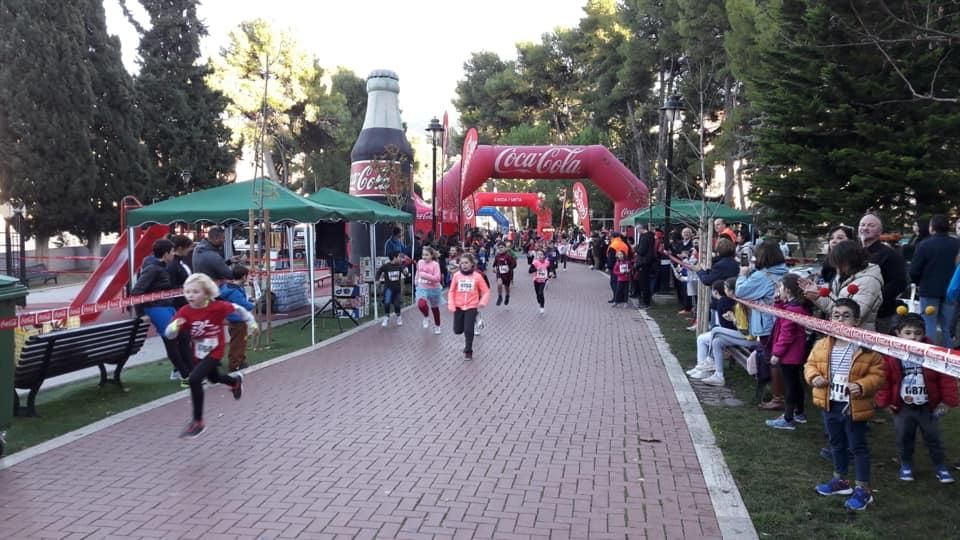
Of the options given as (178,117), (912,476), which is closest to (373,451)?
(912,476)

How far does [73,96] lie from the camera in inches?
1134

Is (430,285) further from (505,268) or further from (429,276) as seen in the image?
(505,268)

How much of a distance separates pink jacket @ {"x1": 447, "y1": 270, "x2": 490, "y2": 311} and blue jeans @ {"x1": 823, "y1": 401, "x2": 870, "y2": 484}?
18.9 feet

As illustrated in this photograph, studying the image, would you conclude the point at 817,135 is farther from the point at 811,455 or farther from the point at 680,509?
the point at 680,509

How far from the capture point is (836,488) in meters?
4.70

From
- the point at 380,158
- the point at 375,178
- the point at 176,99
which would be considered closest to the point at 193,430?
the point at 375,178

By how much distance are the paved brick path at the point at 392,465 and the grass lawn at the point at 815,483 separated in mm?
363

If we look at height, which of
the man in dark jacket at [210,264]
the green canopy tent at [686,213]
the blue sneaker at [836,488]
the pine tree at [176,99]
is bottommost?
the blue sneaker at [836,488]

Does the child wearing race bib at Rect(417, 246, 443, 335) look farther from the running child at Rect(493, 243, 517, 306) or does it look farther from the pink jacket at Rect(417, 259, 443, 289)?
the running child at Rect(493, 243, 517, 306)

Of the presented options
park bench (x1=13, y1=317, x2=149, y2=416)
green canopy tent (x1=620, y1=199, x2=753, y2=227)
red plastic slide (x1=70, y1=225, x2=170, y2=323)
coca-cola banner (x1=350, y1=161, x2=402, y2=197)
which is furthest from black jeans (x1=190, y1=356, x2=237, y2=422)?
coca-cola banner (x1=350, y1=161, x2=402, y2=197)

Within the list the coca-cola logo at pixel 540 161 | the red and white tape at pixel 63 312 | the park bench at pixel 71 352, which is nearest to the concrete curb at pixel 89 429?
the park bench at pixel 71 352

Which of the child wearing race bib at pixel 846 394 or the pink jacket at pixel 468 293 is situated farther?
the pink jacket at pixel 468 293

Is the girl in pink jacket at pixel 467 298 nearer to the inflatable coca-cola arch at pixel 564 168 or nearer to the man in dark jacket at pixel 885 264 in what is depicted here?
the man in dark jacket at pixel 885 264

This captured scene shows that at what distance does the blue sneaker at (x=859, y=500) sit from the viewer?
443 centimetres
